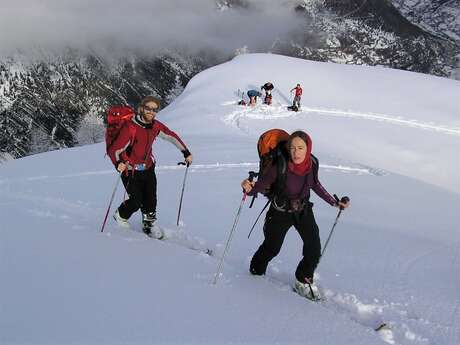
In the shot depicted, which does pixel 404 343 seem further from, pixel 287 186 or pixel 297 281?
pixel 287 186

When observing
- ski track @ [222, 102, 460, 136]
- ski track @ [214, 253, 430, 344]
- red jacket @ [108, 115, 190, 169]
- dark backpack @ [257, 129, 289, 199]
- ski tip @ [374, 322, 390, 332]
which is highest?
dark backpack @ [257, 129, 289, 199]

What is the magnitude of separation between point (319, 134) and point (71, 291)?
19.2m

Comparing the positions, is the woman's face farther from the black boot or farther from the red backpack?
the black boot

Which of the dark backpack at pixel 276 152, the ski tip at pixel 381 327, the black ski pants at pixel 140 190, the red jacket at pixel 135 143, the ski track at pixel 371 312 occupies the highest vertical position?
the dark backpack at pixel 276 152

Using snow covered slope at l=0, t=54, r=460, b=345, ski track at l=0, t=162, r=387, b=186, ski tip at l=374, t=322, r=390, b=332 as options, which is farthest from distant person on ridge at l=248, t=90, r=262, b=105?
ski tip at l=374, t=322, r=390, b=332

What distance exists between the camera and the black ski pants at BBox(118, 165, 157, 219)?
271 inches

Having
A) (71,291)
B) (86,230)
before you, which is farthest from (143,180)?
(71,291)

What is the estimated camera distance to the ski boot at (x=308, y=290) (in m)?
5.42

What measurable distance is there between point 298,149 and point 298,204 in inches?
28.8

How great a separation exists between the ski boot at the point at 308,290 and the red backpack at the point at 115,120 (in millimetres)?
3204

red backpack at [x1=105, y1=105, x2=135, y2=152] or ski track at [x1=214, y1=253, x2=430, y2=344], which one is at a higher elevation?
red backpack at [x1=105, y1=105, x2=135, y2=152]

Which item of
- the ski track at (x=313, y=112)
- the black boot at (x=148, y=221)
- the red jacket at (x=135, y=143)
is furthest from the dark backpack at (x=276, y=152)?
the ski track at (x=313, y=112)

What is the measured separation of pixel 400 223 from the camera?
28.1 ft

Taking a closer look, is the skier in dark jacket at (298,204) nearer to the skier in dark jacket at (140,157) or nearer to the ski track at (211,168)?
the skier in dark jacket at (140,157)
